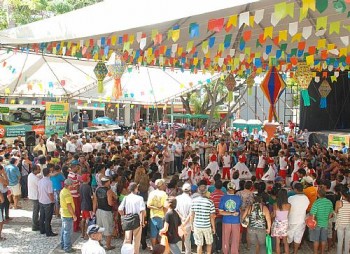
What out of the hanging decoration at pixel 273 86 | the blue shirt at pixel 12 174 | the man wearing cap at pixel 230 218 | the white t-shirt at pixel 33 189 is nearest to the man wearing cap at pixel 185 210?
the man wearing cap at pixel 230 218

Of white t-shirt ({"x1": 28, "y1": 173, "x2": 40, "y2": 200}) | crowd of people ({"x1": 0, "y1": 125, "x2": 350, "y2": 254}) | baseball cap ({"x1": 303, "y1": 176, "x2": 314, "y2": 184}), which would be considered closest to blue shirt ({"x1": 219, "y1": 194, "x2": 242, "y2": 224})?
crowd of people ({"x1": 0, "y1": 125, "x2": 350, "y2": 254})

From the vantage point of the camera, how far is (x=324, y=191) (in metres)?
7.05

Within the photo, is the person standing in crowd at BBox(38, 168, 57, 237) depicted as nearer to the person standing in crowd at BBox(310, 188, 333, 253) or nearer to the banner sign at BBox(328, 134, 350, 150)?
the person standing in crowd at BBox(310, 188, 333, 253)

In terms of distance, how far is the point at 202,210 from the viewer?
6582mm

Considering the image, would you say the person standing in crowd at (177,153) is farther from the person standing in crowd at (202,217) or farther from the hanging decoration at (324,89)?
the hanging decoration at (324,89)

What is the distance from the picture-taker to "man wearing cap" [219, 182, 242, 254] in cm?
674

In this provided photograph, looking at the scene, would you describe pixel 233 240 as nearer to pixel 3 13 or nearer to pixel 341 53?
pixel 341 53

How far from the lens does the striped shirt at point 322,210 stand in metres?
6.99

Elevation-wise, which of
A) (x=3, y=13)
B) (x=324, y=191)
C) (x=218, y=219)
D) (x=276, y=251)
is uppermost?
(x=3, y=13)

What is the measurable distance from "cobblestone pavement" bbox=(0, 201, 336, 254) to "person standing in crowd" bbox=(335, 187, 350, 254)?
0.73 metres

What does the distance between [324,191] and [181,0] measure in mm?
4227

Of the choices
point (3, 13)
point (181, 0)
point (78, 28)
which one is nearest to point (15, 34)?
point (78, 28)

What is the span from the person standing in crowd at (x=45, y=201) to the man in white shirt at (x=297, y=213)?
4.46 metres

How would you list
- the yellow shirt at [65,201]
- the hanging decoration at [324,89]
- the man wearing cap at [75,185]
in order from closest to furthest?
the yellow shirt at [65,201] < the man wearing cap at [75,185] < the hanging decoration at [324,89]
